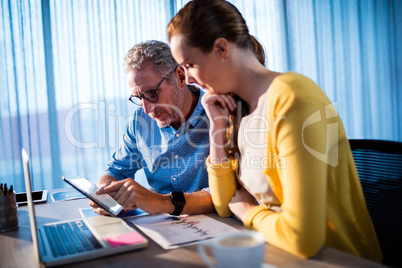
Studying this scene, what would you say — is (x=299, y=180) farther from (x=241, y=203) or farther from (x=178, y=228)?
(x=178, y=228)

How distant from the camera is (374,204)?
1.16 m

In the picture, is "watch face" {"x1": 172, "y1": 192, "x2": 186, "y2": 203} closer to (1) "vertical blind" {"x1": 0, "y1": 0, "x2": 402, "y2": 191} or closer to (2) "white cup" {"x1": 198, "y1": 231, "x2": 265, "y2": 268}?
(2) "white cup" {"x1": 198, "y1": 231, "x2": 265, "y2": 268}

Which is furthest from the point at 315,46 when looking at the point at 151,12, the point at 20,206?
the point at 20,206

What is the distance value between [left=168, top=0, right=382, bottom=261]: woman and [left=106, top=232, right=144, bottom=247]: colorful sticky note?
0.31 m

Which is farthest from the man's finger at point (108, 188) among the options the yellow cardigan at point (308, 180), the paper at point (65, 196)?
the paper at point (65, 196)

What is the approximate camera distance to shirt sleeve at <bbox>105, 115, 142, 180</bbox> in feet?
5.85

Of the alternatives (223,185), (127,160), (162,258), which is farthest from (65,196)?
(162,258)

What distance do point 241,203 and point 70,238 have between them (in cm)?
52

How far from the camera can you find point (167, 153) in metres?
1.68

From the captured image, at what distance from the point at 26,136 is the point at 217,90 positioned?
2372 mm

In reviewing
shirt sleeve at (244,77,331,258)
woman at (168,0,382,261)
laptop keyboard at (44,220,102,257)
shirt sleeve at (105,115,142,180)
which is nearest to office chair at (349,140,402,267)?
woman at (168,0,382,261)

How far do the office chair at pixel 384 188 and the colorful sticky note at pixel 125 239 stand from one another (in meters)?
0.76

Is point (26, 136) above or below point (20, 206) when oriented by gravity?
above

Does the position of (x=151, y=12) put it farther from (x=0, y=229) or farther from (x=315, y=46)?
(x=0, y=229)
